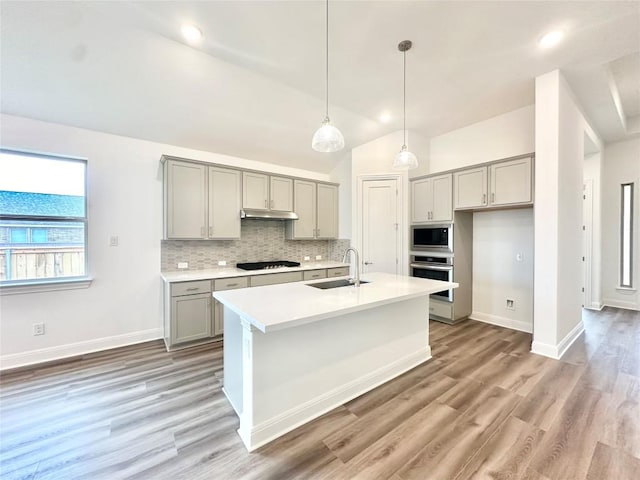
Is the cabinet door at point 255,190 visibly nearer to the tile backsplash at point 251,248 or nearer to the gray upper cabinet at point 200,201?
the gray upper cabinet at point 200,201

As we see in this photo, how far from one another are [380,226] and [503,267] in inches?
75.2

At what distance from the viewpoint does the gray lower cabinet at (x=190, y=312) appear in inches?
125

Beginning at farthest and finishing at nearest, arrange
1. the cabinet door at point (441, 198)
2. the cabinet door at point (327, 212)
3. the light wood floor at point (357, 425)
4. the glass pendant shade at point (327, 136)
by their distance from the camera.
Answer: the cabinet door at point (327, 212)
the cabinet door at point (441, 198)
the glass pendant shade at point (327, 136)
the light wood floor at point (357, 425)

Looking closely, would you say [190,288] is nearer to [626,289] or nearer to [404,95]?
[404,95]

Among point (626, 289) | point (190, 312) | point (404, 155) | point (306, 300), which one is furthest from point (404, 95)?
point (626, 289)

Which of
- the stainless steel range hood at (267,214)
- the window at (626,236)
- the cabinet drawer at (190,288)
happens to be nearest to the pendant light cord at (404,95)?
the stainless steel range hood at (267,214)

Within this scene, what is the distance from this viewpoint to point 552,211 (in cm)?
294

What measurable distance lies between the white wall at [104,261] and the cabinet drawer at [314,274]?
6.75ft

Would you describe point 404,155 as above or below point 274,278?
above

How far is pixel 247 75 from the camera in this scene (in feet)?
9.93

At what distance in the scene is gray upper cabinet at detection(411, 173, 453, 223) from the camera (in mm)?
4066

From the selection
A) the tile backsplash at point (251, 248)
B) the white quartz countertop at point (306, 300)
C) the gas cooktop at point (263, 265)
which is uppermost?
the tile backsplash at point (251, 248)

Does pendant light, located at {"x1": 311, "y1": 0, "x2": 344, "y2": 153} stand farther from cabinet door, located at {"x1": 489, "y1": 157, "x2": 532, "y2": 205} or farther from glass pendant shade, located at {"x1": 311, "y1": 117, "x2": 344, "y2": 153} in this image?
cabinet door, located at {"x1": 489, "y1": 157, "x2": 532, "y2": 205}

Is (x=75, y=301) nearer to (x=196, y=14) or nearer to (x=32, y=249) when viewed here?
(x=32, y=249)
